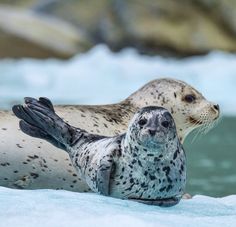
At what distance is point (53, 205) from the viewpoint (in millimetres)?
3385

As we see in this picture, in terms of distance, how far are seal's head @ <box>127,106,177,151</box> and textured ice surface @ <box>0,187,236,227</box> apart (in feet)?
0.83

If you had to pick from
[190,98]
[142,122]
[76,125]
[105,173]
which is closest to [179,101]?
[190,98]

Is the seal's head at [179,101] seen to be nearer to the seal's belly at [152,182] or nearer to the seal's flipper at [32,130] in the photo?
the seal's flipper at [32,130]

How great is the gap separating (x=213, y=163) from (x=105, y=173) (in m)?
4.40

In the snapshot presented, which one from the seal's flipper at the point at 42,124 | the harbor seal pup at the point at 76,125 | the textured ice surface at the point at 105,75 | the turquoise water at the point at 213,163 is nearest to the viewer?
the seal's flipper at the point at 42,124

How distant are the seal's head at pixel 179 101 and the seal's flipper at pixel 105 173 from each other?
1.29 m

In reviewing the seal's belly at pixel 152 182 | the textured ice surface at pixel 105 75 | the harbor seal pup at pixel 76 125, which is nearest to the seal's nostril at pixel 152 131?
the seal's belly at pixel 152 182

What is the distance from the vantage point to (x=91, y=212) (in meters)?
3.33

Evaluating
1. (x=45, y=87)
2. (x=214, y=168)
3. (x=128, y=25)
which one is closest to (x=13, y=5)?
(x=128, y=25)

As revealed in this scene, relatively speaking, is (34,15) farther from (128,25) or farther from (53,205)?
(53,205)

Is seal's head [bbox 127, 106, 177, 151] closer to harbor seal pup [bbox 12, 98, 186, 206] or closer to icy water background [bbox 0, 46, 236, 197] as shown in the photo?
harbor seal pup [bbox 12, 98, 186, 206]

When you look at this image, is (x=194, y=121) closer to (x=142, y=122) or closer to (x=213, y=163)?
(x=142, y=122)

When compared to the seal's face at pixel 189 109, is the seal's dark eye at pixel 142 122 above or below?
below

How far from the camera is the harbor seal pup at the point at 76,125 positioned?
14.9 feet
